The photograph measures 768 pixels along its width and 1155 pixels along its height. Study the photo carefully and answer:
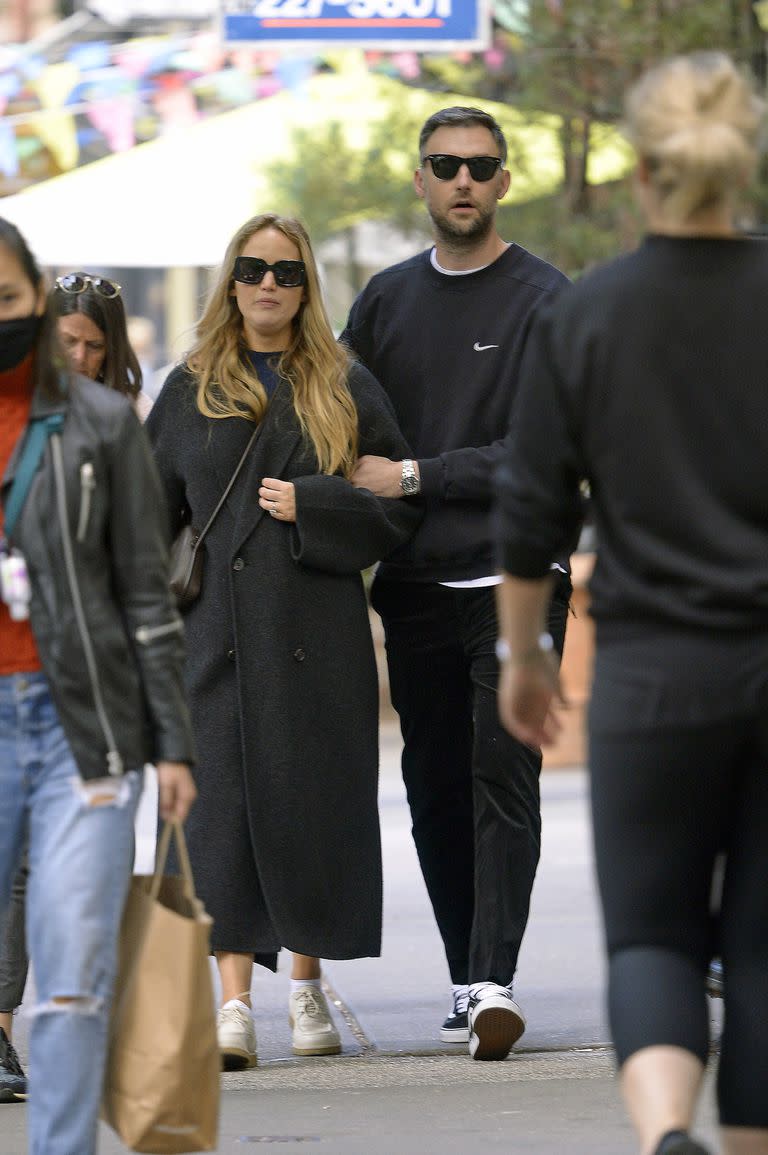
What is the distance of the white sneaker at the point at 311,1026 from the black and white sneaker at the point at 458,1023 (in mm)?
272

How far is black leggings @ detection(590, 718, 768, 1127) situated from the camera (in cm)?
291

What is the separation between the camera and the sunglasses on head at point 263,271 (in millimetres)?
5188

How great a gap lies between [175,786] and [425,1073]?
1808 millimetres

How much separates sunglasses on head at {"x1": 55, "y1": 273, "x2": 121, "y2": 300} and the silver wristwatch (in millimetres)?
832

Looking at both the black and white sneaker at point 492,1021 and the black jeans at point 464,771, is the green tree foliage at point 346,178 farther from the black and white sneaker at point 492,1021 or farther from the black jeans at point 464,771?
the black and white sneaker at point 492,1021

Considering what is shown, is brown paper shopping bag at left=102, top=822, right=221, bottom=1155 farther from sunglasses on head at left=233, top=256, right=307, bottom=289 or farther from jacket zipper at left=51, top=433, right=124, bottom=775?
sunglasses on head at left=233, top=256, right=307, bottom=289

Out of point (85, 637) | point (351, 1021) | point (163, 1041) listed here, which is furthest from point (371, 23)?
point (163, 1041)

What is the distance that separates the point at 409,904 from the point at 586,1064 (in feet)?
8.16

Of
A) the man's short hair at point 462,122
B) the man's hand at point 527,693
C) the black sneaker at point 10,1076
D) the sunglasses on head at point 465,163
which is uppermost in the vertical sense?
the man's short hair at point 462,122

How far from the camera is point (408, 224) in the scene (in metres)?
15.4

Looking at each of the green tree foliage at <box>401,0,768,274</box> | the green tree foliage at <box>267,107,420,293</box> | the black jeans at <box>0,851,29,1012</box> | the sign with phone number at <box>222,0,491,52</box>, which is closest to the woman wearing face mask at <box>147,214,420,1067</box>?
the black jeans at <box>0,851,29,1012</box>

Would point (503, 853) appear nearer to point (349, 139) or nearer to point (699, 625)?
point (699, 625)

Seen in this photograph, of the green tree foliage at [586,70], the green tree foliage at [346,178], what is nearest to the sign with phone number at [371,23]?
the green tree foliage at [586,70]

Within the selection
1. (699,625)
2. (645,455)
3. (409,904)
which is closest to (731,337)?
(645,455)
